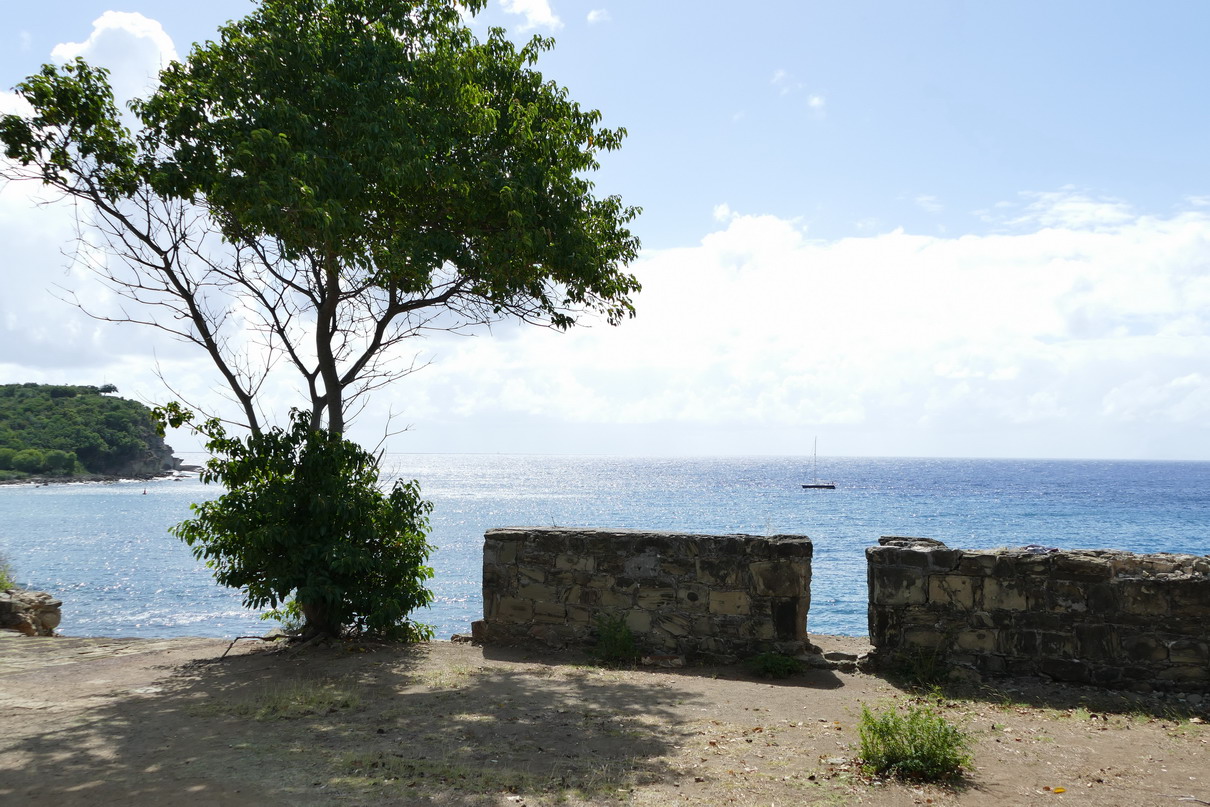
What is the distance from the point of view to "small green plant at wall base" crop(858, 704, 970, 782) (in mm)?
4664

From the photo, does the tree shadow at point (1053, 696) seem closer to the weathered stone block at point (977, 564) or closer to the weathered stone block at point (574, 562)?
the weathered stone block at point (977, 564)

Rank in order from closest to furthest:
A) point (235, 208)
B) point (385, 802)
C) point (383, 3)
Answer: point (385, 802), point (235, 208), point (383, 3)

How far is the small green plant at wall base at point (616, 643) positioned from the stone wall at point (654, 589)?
0.09 metres

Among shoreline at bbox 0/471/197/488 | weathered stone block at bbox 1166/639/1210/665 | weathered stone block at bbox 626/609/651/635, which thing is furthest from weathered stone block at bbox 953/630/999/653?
shoreline at bbox 0/471/197/488

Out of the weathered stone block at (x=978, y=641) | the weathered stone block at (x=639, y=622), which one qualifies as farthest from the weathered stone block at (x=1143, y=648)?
the weathered stone block at (x=639, y=622)

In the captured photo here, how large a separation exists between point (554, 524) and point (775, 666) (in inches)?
388

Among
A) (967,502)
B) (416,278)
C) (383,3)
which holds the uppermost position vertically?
(383,3)

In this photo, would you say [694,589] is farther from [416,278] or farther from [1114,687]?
[416,278]

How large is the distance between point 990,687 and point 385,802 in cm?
542

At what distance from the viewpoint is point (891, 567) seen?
7.62m

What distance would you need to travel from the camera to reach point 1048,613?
23.5ft

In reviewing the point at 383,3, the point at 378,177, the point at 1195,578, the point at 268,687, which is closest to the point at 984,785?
the point at 1195,578

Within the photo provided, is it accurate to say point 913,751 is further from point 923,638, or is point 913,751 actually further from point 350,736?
point 350,736

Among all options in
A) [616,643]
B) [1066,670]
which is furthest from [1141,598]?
[616,643]
